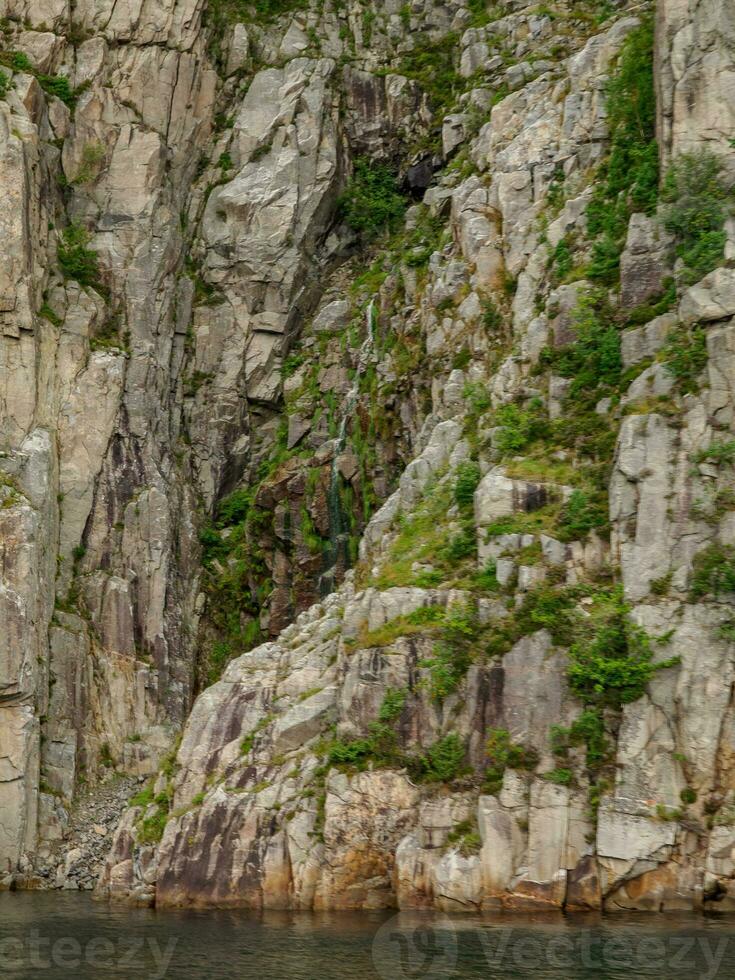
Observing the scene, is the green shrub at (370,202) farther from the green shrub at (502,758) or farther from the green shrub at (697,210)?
the green shrub at (502,758)

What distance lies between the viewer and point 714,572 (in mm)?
41875

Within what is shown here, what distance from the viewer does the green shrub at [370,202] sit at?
235 ft

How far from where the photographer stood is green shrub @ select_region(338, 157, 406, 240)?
71.6 m

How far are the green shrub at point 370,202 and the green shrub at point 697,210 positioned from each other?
26.2 m

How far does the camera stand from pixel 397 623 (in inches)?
1800

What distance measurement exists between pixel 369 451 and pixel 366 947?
1232 inches

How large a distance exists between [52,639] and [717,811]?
3350cm

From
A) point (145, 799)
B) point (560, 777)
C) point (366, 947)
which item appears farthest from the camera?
point (145, 799)

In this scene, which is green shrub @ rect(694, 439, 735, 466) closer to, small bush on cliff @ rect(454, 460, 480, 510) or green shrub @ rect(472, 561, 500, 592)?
green shrub @ rect(472, 561, 500, 592)

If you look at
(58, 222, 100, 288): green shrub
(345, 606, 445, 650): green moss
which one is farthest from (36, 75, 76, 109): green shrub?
(345, 606, 445, 650): green moss

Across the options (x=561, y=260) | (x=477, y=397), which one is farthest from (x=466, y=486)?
(x=561, y=260)

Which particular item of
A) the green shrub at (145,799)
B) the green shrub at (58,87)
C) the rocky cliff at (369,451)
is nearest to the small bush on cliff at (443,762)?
the rocky cliff at (369,451)

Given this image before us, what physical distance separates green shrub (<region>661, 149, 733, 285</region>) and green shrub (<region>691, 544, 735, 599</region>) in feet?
35.6

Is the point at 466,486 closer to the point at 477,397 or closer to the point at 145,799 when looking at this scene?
the point at 477,397
